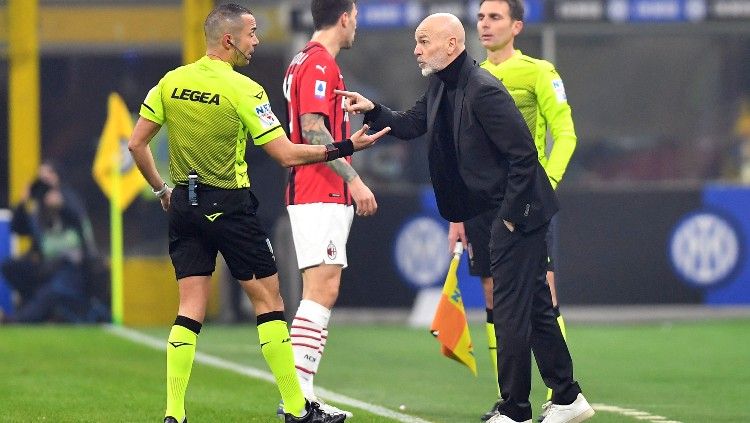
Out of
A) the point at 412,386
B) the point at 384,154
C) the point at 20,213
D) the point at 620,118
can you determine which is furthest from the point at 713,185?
the point at 412,386

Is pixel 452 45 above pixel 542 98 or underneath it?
above

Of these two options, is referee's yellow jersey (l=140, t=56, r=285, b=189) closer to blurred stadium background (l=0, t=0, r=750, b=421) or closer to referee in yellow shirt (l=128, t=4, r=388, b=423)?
referee in yellow shirt (l=128, t=4, r=388, b=423)

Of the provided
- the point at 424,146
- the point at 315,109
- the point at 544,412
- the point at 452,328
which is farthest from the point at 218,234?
the point at 424,146

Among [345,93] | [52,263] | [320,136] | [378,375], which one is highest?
[345,93]

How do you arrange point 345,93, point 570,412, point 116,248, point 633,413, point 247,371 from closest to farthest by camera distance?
1. point 570,412
2. point 345,93
3. point 633,413
4. point 247,371
5. point 116,248

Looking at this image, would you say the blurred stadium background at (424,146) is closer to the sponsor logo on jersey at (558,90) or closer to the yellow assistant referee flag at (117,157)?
the yellow assistant referee flag at (117,157)

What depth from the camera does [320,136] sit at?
30.9ft

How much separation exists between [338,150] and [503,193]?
81 cm

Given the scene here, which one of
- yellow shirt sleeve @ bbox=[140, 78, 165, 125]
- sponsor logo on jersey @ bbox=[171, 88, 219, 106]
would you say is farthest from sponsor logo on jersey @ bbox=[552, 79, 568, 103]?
yellow shirt sleeve @ bbox=[140, 78, 165, 125]

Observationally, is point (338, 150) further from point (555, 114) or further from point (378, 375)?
point (378, 375)

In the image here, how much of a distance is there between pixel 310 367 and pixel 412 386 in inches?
95.5

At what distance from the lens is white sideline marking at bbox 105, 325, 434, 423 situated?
995 centimetres

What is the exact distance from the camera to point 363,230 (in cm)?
1916

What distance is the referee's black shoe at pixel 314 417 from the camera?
8852mm
